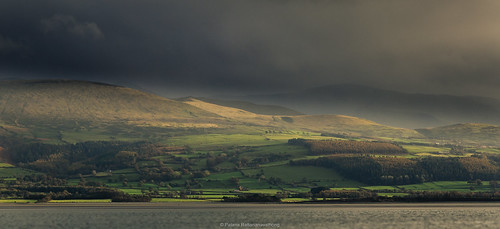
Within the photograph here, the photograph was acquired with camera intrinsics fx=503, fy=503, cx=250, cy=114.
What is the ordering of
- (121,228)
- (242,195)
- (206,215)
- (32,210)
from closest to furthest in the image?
1. (121,228)
2. (206,215)
3. (32,210)
4. (242,195)

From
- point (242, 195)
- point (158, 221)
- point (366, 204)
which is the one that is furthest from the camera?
point (242, 195)

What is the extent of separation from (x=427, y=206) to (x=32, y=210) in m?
118

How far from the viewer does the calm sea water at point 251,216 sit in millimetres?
114750

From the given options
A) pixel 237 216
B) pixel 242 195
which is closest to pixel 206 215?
pixel 237 216

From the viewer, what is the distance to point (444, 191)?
604 ft

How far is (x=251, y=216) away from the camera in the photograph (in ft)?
420

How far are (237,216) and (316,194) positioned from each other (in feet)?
179

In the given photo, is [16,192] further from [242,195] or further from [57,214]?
[242,195]

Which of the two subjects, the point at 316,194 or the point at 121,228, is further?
the point at 316,194

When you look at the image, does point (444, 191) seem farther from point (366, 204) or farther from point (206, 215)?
point (206, 215)

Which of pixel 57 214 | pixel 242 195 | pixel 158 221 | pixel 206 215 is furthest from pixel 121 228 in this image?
pixel 242 195

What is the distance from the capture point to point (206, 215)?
130000mm

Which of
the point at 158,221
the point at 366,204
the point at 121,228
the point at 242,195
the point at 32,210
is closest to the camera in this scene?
the point at 121,228

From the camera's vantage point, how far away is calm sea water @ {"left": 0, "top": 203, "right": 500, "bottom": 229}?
11475 cm
